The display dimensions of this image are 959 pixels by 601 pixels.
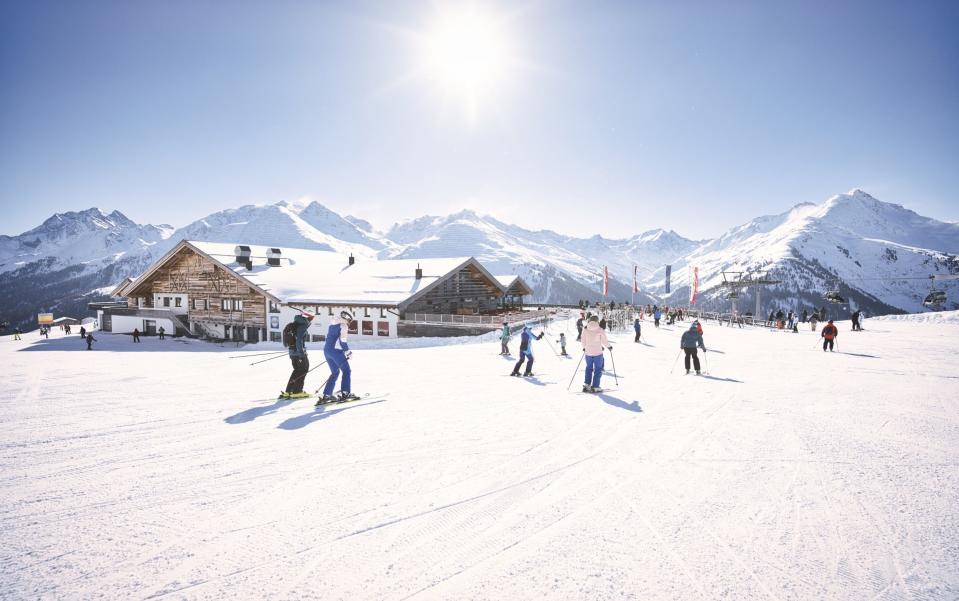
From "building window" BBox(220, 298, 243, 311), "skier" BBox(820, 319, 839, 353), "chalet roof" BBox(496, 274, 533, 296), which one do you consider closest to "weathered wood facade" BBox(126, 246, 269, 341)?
"building window" BBox(220, 298, 243, 311)

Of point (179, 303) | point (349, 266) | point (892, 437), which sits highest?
point (349, 266)

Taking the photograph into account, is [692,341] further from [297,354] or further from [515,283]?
[515,283]

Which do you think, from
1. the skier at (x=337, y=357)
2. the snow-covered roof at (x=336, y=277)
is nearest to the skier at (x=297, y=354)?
the skier at (x=337, y=357)

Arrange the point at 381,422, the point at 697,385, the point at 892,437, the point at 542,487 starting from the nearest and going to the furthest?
the point at 542,487
the point at 892,437
the point at 381,422
the point at 697,385

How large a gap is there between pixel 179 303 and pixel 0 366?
25.1m

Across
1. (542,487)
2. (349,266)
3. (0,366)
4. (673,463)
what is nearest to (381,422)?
(542,487)

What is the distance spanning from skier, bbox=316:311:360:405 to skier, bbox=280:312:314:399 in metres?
0.65

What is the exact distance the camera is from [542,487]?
13.6 ft

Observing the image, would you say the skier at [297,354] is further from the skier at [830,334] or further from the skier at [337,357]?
the skier at [830,334]

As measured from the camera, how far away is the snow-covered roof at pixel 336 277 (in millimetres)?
28250

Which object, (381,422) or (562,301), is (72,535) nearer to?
(381,422)

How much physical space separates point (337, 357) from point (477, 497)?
4678mm

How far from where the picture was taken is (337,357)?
7664 millimetres

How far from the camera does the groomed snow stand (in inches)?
111
